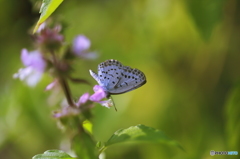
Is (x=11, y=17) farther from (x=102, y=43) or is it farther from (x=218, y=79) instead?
(x=218, y=79)

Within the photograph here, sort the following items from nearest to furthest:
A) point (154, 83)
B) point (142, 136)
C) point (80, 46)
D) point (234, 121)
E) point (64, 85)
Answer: point (142, 136)
point (64, 85)
point (80, 46)
point (234, 121)
point (154, 83)

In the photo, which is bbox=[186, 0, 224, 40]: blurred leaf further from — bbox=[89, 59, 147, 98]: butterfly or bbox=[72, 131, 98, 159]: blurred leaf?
bbox=[72, 131, 98, 159]: blurred leaf

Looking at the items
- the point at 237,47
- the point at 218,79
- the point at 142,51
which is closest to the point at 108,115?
the point at 142,51

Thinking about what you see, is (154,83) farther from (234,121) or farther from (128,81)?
(128,81)

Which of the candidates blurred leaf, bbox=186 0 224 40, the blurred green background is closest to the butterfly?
blurred leaf, bbox=186 0 224 40

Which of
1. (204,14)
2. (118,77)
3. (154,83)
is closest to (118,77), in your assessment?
(118,77)

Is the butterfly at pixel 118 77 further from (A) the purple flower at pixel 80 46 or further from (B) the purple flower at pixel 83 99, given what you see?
(A) the purple flower at pixel 80 46

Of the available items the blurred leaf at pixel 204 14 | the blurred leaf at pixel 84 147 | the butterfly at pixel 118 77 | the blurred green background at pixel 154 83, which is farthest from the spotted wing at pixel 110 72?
the blurred green background at pixel 154 83
